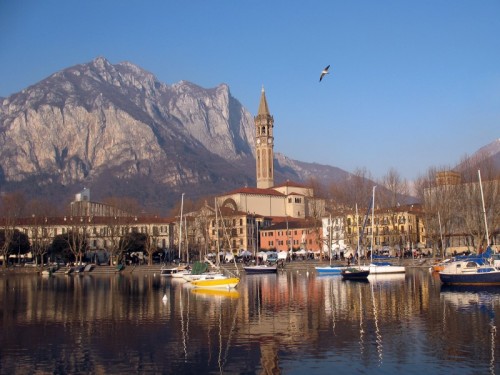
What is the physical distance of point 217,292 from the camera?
175 feet

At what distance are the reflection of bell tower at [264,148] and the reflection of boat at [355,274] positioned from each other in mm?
117200

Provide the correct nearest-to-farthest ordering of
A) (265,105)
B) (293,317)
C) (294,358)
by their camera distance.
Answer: (294,358) → (293,317) → (265,105)

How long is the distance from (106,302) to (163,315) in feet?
36.6

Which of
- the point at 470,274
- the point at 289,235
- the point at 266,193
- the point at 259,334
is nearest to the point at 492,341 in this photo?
the point at 259,334

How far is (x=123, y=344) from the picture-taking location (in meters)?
27.0

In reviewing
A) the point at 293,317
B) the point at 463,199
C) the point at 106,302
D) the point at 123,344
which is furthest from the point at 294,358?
the point at 463,199

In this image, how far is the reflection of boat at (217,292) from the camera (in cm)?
5088

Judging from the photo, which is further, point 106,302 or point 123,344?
point 106,302

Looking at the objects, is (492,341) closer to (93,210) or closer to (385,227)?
(385,227)

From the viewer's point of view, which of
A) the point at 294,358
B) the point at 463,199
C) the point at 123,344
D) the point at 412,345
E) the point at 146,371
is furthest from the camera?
the point at 463,199

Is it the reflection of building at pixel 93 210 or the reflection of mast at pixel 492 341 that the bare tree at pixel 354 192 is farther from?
the reflection of mast at pixel 492 341

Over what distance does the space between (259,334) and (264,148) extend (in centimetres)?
15903

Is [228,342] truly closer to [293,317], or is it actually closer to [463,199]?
[293,317]

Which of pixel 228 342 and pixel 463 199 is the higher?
pixel 463 199
